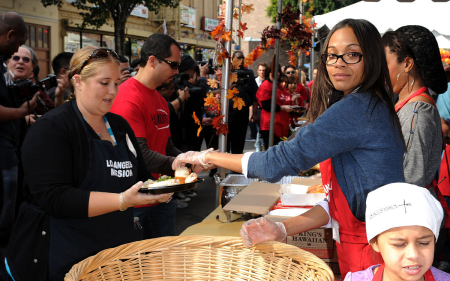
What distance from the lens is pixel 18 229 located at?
6.28ft

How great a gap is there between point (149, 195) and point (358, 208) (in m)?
0.91

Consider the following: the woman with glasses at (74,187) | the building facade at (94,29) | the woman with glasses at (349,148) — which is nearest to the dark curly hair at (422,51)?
the woman with glasses at (349,148)

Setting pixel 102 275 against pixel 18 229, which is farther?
pixel 18 229

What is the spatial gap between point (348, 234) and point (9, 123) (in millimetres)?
3322

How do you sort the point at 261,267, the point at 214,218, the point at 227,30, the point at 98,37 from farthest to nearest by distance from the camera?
the point at 98,37
the point at 227,30
the point at 214,218
the point at 261,267

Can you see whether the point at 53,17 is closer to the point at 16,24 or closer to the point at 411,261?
the point at 16,24

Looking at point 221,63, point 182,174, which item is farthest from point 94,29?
point 182,174

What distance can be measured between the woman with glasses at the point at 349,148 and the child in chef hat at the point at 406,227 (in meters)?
0.27

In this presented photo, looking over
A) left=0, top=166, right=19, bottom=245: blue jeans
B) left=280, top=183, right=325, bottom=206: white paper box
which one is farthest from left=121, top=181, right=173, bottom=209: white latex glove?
left=0, top=166, right=19, bottom=245: blue jeans

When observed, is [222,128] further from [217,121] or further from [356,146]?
[356,146]

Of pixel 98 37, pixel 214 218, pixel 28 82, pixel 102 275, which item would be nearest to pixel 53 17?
pixel 98 37

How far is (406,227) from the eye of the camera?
1.39 meters

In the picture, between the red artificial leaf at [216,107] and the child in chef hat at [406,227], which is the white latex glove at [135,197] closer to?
the child in chef hat at [406,227]

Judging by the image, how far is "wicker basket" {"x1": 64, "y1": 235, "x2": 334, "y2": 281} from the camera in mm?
1785
